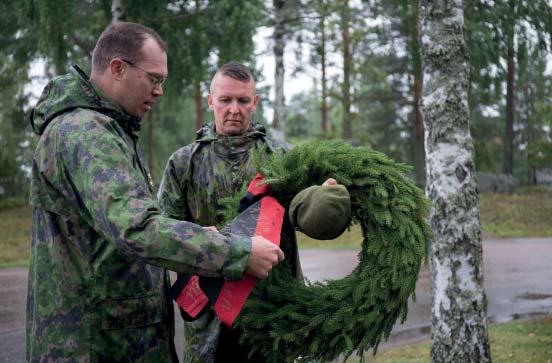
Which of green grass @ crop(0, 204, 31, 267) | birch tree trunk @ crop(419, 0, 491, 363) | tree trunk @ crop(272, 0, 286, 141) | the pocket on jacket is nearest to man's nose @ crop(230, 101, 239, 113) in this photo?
the pocket on jacket

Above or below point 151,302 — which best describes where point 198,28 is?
above

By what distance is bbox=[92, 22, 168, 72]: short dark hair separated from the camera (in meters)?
2.45

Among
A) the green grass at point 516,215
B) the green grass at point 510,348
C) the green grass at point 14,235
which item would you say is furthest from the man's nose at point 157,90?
the green grass at point 516,215

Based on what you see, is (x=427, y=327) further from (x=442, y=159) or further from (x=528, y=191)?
(x=528, y=191)

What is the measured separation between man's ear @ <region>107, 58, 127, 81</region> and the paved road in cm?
482

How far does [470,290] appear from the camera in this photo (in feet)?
17.0

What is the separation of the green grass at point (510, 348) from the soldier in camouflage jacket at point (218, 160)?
125 inches

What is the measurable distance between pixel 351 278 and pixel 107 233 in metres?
1.15

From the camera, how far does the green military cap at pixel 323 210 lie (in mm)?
A: 2594

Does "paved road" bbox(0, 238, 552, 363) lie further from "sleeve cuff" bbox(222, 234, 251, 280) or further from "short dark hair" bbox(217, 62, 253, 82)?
"sleeve cuff" bbox(222, 234, 251, 280)

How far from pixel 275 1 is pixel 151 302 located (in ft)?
45.9

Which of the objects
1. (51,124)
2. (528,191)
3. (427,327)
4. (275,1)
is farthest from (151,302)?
(528,191)

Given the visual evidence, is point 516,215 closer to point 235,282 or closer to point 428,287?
point 428,287

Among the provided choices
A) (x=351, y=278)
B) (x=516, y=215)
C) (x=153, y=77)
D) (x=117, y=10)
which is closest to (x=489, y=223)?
(x=516, y=215)
